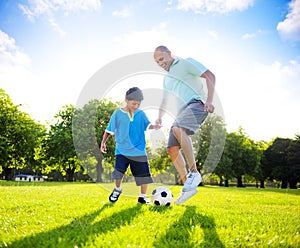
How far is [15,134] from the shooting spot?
120 feet

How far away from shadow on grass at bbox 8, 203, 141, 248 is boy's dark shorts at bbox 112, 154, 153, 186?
6.58 feet

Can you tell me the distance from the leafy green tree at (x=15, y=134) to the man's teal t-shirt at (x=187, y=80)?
3315 centimetres

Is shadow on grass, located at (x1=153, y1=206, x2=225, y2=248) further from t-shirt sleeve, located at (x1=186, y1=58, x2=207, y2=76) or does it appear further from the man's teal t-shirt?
t-shirt sleeve, located at (x1=186, y1=58, x2=207, y2=76)

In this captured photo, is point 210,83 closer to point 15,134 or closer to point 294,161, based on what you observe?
point 15,134

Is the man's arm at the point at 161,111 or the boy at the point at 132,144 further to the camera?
the man's arm at the point at 161,111

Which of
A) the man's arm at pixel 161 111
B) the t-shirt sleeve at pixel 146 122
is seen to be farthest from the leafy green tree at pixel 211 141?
the t-shirt sleeve at pixel 146 122

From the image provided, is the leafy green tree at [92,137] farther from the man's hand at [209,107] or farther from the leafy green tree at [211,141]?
the man's hand at [209,107]

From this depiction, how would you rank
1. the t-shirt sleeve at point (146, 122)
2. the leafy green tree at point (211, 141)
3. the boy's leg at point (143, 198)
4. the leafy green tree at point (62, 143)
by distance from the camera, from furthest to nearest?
the leafy green tree at point (62, 143)
the leafy green tree at point (211, 141)
the t-shirt sleeve at point (146, 122)
the boy's leg at point (143, 198)

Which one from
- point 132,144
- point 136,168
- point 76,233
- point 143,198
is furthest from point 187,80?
point 76,233

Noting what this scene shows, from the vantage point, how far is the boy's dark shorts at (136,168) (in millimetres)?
6289

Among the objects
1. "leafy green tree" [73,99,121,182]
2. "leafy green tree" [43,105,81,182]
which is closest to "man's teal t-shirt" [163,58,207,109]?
"leafy green tree" [73,99,121,182]

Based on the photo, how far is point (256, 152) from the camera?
4747cm

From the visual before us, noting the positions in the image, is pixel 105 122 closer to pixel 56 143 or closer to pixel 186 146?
pixel 186 146

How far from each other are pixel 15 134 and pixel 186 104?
35.5 meters
